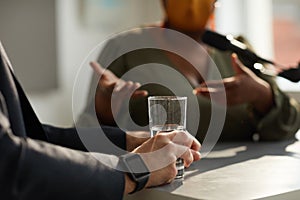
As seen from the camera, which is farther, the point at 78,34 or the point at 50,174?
the point at 78,34

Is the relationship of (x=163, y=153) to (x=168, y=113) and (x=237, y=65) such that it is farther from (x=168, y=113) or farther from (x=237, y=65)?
(x=237, y=65)

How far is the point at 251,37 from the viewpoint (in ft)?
8.95

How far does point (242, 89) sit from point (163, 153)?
1.80 ft

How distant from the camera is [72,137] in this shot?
3.66 ft

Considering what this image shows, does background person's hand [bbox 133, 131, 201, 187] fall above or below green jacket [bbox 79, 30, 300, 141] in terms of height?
above

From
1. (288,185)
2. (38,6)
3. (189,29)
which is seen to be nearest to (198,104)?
(189,29)

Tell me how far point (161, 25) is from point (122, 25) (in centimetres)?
133

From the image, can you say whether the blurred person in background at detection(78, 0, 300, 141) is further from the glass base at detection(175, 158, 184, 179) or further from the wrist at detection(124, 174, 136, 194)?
the wrist at detection(124, 174, 136, 194)

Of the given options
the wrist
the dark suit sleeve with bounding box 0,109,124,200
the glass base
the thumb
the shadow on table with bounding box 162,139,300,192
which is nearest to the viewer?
the dark suit sleeve with bounding box 0,109,124,200

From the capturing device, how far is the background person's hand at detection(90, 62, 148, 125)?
130 cm

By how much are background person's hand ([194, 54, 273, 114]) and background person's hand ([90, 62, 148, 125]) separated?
0.59 feet

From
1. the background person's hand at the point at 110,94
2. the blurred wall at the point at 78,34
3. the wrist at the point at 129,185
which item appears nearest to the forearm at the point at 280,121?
the background person's hand at the point at 110,94

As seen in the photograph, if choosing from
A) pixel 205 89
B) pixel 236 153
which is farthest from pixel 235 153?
pixel 205 89

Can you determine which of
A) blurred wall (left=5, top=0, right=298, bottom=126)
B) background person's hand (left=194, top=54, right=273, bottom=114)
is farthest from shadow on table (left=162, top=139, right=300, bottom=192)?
blurred wall (left=5, top=0, right=298, bottom=126)
